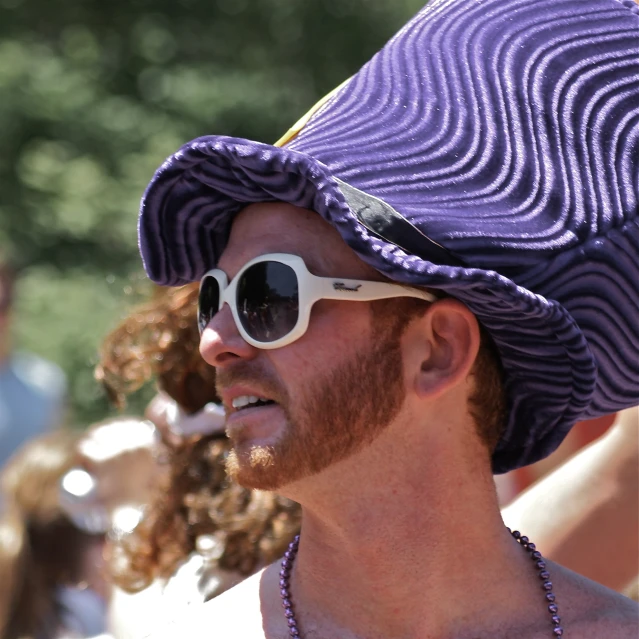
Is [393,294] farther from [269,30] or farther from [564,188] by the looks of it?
[269,30]

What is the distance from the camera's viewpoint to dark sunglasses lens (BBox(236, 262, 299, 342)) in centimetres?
221

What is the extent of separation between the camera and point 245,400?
2277mm

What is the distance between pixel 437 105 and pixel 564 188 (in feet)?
0.97

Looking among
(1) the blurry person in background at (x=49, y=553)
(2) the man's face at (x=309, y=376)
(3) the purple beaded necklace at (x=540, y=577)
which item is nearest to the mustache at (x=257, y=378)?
(2) the man's face at (x=309, y=376)

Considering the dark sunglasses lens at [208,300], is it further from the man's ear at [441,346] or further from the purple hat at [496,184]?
the man's ear at [441,346]

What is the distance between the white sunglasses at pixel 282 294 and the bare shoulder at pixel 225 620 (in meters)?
0.55

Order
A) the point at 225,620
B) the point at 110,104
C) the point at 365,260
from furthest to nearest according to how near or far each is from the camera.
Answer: the point at 110,104
the point at 225,620
the point at 365,260

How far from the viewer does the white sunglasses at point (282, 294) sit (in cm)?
221

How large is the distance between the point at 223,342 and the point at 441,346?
0.43 meters

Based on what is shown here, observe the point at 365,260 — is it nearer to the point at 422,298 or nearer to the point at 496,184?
the point at 422,298

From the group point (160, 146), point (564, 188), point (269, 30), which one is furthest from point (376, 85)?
point (269, 30)

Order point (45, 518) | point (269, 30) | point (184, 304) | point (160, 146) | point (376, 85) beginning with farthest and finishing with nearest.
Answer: point (269, 30) < point (160, 146) < point (45, 518) < point (184, 304) < point (376, 85)

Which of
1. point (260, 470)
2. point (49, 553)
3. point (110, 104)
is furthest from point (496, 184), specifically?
point (110, 104)

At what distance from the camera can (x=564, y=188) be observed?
7.51 ft
